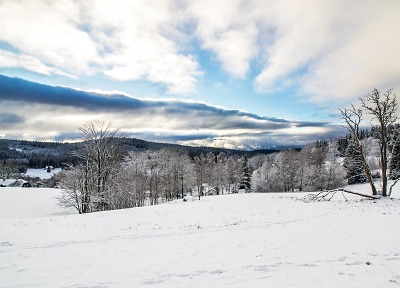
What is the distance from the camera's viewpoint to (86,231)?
16.1 m

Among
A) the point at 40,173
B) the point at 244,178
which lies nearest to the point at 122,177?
the point at 244,178

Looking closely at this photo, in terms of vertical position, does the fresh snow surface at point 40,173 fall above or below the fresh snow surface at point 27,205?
above

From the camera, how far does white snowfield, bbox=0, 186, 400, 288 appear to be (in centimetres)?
800

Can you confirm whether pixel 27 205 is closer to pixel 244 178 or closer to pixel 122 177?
pixel 122 177

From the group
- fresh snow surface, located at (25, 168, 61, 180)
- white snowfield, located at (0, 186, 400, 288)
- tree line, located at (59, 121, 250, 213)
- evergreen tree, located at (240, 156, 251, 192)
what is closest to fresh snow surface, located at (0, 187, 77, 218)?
tree line, located at (59, 121, 250, 213)

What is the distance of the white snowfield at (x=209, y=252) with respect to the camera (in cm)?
800

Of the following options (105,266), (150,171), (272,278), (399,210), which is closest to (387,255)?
(272,278)

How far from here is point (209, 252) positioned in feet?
37.1

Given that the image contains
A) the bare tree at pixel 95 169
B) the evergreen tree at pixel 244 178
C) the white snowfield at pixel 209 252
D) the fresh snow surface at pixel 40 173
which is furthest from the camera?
the fresh snow surface at pixel 40 173

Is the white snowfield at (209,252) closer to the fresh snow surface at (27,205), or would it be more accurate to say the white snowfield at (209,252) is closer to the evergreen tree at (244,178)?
the fresh snow surface at (27,205)

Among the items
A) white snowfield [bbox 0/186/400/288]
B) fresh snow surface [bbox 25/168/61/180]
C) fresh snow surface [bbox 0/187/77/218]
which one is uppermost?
fresh snow surface [bbox 25/168/61/180]

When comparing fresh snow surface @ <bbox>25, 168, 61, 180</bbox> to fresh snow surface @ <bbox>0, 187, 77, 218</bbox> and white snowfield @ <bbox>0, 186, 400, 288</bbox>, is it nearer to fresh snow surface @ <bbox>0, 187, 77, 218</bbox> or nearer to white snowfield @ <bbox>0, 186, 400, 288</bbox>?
fresh snow surface @ <bbox>0, 187, 77, 218</bbox>

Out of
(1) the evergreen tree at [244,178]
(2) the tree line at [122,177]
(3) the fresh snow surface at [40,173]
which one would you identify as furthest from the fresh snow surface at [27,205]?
(3) the fresh snow surface at [40,173]

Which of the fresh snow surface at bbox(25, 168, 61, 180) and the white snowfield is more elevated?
the fresh snow surface at bbox(25, 168, 61, 180)
